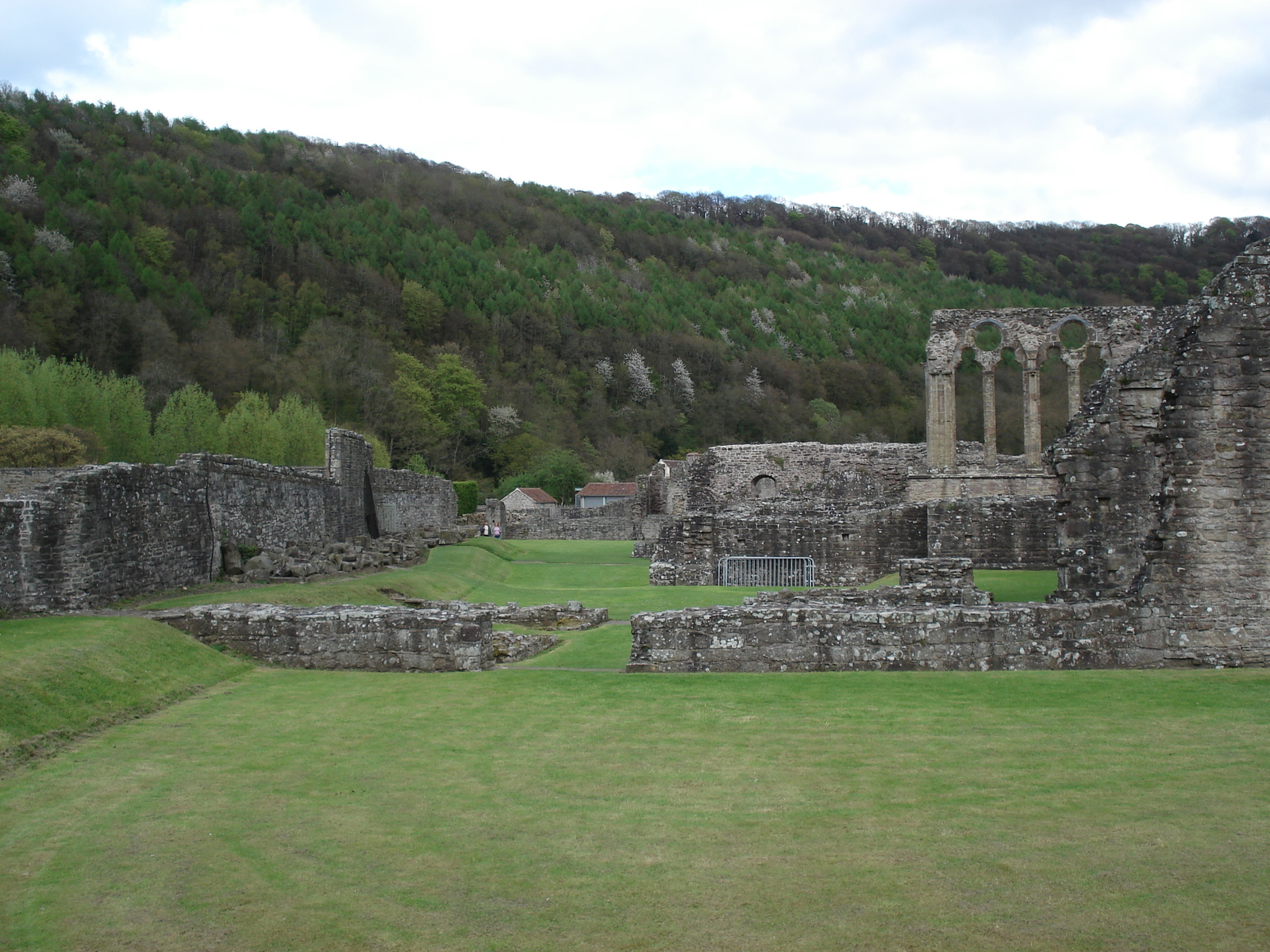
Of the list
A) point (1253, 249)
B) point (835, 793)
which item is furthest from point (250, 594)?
point (1253, 249)

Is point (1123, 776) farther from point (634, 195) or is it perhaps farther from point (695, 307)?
point (634, 195)

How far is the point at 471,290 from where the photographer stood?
323 feet

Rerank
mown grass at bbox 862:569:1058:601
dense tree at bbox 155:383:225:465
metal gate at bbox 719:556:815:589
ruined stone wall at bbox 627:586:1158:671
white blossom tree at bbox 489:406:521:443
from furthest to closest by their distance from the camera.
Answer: white blossom tree at bbox 489:406:521:443 < dense tree at bbox 155:383:225:465 < metal gate at bbox 719:556:815:589 < mown grass at bbox 862:569:1058:601 < ruined stone wall at bbox 627:586:1158:671

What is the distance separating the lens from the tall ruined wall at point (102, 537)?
43.6 feet

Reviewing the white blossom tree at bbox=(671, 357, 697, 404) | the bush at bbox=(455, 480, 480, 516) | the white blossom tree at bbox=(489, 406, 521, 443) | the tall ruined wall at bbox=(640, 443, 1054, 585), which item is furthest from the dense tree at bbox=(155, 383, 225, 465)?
the white blossom tree at bbox=(671, 357, 697, 404)

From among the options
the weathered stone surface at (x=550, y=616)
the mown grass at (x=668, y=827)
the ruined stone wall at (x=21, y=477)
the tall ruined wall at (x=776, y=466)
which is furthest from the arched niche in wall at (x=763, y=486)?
the mown grass at (x=668, y=827)

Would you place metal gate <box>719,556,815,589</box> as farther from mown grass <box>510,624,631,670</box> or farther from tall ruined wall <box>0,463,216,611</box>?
tall ruined wall <box>0,463,216,611</box>

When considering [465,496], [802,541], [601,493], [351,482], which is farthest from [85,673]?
[601,493]

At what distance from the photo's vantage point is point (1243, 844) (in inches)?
195

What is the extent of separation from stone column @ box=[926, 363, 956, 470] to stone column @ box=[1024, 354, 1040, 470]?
7.57 ft

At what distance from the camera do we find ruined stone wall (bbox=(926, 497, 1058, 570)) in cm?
2009

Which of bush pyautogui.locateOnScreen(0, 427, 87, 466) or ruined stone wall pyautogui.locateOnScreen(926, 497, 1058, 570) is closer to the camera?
ruined stone wall pyautogui.locateOnScreen(926, 497, 1058, 570)

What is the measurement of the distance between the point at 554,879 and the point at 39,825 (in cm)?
321

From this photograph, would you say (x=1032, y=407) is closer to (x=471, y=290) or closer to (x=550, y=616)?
(x=550, y=616)
